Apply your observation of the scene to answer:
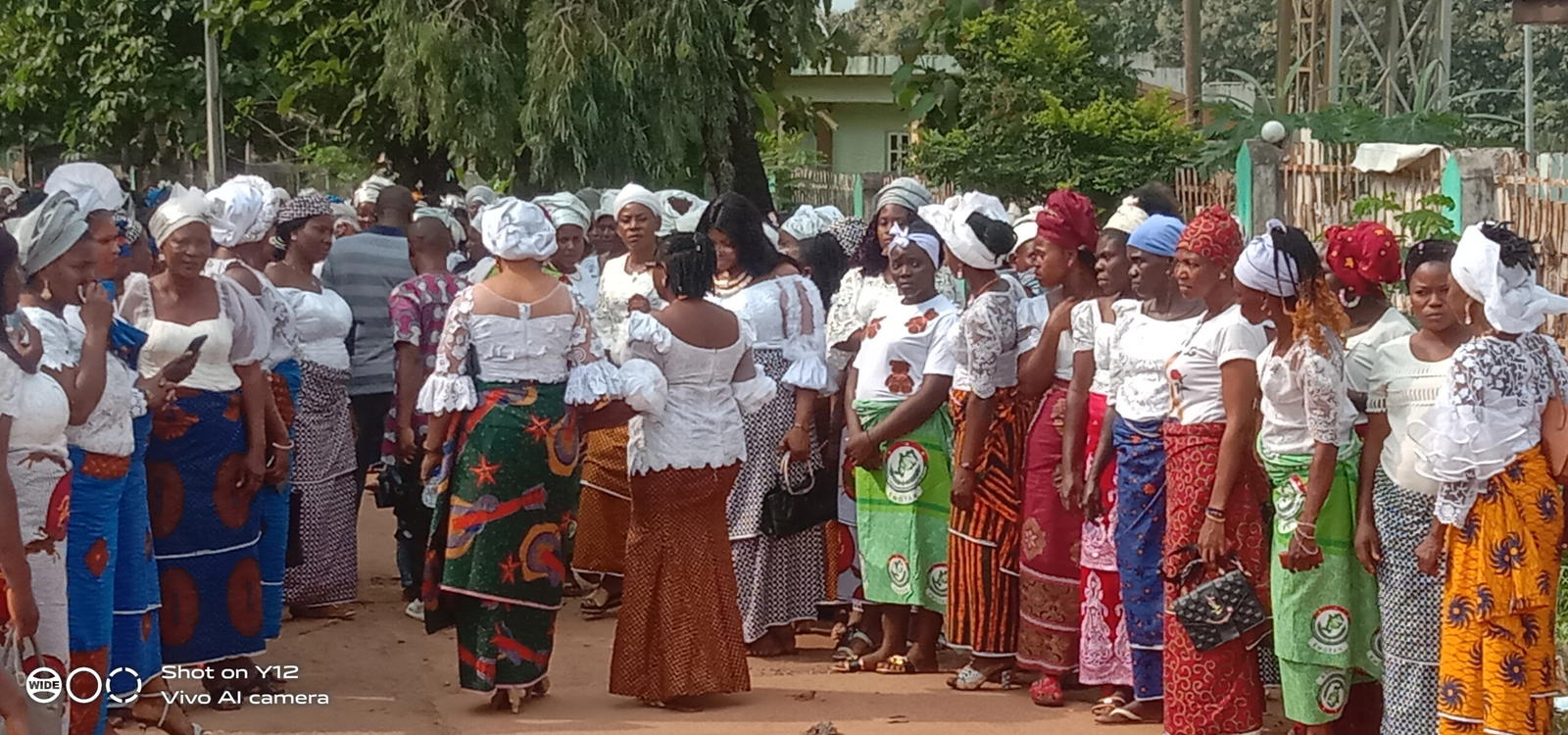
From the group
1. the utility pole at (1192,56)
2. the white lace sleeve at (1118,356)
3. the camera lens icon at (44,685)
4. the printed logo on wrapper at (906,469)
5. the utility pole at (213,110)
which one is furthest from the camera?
the utility pole at (1192,56)

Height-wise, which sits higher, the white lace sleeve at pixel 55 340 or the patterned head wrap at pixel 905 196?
the patterned head wrap at pixel 905 196

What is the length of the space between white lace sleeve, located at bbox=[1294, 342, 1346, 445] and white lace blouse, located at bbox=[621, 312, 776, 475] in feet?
7.41

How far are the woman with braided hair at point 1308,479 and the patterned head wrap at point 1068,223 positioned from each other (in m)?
1.23

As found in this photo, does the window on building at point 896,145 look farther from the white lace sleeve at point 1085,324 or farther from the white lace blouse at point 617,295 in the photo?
the white lace sleeve at point 1085,324

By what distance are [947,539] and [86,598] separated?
3453 millimetres

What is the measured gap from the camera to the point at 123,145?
88.3ft

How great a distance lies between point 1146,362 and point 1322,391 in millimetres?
874

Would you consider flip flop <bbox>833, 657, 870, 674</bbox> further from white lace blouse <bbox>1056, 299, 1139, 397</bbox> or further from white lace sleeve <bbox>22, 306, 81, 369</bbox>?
white lace sleeve <bbox>22, 306, 81, 369</bbox>

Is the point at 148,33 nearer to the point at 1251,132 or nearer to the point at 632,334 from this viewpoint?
the point at 1251,132

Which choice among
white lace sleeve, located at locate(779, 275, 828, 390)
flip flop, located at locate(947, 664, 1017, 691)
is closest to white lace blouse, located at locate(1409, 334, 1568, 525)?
flip flop, located at locate(947, 664, 1017, 691)

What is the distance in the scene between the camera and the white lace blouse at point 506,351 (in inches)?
268

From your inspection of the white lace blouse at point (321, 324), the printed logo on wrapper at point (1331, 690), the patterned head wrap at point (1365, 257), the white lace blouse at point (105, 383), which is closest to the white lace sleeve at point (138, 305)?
the white lace blouse at point (105, 383)

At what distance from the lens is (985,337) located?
7176 mm

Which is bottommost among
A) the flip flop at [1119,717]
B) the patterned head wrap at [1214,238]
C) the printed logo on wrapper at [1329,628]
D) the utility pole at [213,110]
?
the flip flop at [1119,717]
